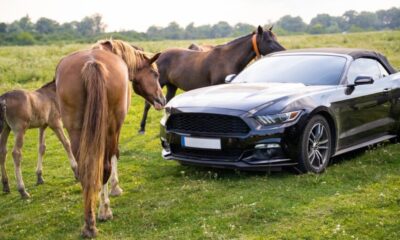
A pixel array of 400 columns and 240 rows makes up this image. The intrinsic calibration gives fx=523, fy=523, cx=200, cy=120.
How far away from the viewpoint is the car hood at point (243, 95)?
21.5ft

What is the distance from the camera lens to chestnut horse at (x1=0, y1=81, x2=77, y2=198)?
7.18 meters

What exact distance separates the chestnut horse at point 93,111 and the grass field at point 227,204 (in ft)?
1.94

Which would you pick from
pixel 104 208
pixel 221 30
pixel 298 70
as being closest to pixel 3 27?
pixel 221 30

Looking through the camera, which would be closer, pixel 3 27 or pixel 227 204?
pixel 227 204

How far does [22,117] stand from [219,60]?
4.58 metres

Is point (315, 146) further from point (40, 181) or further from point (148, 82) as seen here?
point (40, 181)

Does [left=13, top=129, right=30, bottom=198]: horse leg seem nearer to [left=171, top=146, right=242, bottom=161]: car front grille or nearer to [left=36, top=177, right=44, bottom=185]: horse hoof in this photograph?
[left=36, top=177, right=44, bottom=185]: horse hoof

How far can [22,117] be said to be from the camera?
729cm

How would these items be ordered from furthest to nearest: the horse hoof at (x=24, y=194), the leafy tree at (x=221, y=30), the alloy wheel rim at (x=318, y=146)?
the leafy tree at (x=221, y=30)
the horse hoof at (x=24, y=194)
the alloy wheel rim at (x=318, y=146)

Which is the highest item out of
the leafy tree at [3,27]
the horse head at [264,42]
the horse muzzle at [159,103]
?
the horse head at [264,42]

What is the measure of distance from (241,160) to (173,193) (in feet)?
3.08

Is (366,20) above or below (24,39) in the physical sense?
above

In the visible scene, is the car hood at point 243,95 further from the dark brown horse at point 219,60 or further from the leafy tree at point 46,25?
the leafy tree at point 46,25

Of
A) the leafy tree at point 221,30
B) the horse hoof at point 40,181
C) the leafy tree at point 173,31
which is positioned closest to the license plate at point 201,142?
the horse hoof at point 40,181
